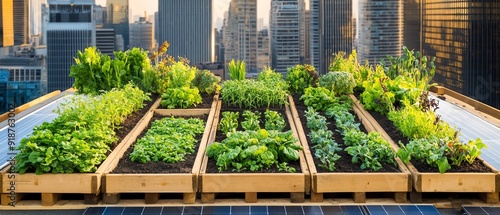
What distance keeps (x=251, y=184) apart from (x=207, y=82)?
4606mm

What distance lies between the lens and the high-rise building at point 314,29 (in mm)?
50816

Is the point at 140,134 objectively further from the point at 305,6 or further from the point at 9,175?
the point at 305,6

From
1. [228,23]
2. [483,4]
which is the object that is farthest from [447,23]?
[228,23]

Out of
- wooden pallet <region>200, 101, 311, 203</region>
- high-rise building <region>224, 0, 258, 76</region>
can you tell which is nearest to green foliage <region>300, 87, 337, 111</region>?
wooden pallet <region>200, 101, 311, 203</region>

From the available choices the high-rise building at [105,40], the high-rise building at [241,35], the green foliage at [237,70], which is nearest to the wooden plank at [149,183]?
the green foliage at [237,70]

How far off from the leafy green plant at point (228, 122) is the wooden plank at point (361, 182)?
5.46ft

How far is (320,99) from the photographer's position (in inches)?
329

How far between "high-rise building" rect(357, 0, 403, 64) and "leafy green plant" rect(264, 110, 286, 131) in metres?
46.8

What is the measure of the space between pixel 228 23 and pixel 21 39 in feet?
44.0

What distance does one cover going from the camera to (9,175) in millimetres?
5172

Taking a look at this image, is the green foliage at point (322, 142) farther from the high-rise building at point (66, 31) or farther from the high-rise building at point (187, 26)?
the high-rise building at point (187, 26)

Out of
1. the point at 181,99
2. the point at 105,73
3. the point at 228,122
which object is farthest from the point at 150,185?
the point at 105,73

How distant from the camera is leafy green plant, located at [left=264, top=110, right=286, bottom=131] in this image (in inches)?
274

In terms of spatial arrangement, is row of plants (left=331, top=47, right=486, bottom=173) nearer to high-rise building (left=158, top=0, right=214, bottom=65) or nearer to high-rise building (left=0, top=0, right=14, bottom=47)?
high-rise building (left=0, top=0, right=14, bottom=47)
